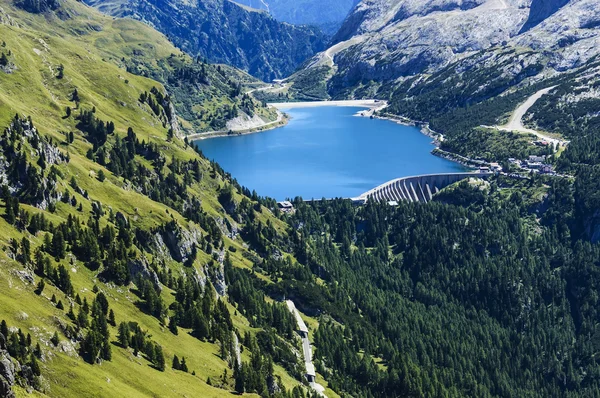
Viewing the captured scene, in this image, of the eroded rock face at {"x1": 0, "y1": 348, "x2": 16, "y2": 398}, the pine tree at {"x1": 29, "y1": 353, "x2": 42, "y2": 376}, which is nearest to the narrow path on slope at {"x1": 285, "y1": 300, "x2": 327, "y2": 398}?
the pine tree at {"x1": 29, "y1": 353, "x2": 42, "y2": 376}

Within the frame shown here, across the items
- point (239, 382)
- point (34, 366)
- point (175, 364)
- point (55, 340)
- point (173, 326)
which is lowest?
point (239, 382)

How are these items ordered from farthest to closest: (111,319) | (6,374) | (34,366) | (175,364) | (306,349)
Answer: (306,349)
(175,364)
(111,319)
(34,366)
(6,374)

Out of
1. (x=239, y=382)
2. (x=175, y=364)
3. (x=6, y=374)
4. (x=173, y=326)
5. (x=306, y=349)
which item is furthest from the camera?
(x=306, y=349)

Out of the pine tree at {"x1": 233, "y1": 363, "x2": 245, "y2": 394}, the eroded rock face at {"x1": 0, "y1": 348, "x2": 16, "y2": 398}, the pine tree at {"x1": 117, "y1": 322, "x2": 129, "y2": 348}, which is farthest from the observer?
the pine tree at {"x1": 233, "y1": 363, "x2": 245, "y2": 394}

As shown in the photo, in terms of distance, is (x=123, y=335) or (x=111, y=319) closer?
(x=123, y=335)

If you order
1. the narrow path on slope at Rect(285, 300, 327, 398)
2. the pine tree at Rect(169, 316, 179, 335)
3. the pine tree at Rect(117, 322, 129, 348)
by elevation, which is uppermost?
the pine tree at Rect(117, 322, 129, 348)

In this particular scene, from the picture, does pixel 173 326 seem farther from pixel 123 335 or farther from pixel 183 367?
pixel 123 335

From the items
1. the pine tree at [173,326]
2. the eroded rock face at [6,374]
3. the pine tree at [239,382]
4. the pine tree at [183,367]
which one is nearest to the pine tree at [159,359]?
the pine tree at [183,367]

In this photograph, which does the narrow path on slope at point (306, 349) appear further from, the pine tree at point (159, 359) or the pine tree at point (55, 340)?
the pine tree at point (55, 340)

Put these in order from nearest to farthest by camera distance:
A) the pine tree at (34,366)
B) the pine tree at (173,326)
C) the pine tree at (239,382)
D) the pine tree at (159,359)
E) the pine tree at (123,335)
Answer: the pine tree at (34,366), the pine tree at (123,335), the pine tree at (159,359), the pine tree at (239,382), the pine tree at (173,326)

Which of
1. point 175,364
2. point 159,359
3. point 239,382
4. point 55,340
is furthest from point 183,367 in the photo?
point 55,340

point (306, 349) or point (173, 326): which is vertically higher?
point (173, 326)

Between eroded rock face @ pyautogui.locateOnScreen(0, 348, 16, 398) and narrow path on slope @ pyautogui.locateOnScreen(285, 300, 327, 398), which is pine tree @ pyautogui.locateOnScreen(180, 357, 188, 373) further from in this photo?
eroded rock face @ pyautogui.locateOnScreen(0, 348, 16, 398)
